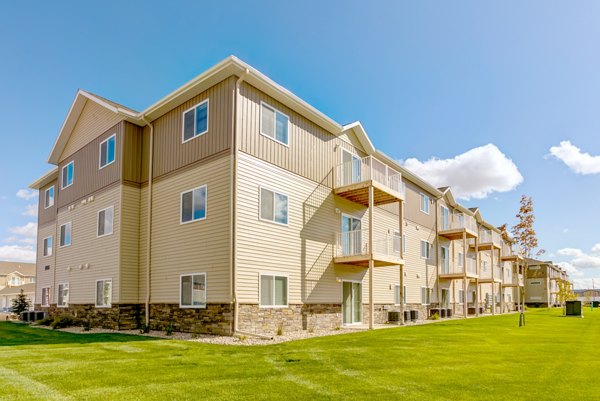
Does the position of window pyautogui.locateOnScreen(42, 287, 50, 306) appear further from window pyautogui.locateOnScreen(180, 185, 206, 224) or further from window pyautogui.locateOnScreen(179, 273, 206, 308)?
window pyautogui.locateOnScreen(180, 185, 206, 224)

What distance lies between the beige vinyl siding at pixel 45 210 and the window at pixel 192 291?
1435cm

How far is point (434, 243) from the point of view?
1155 inches

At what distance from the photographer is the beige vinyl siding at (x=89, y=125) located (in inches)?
750

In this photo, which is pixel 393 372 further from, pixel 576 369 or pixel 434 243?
pixel 434 243

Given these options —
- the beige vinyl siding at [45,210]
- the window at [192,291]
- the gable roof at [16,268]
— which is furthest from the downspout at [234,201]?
the gable roof at [16,268]

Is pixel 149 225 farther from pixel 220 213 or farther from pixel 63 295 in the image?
pixel 63 295

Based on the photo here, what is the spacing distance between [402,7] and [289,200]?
304 inches

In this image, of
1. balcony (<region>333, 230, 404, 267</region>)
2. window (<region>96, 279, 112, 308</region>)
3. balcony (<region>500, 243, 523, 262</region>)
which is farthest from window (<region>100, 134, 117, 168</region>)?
balcony (<region>500, 243, 523, 262</region>)

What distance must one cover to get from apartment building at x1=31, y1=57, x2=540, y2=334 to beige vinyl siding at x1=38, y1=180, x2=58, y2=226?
9.91ft

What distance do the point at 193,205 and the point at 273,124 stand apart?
4017 millimetres

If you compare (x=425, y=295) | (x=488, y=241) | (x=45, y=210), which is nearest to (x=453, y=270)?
(x=425, y=295)

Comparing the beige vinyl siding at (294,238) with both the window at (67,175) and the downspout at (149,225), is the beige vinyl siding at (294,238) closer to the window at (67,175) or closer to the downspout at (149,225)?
the downspout at (149,225)

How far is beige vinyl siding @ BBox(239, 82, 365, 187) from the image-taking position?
14.7 m

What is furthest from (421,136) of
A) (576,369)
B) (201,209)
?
(576,369)
